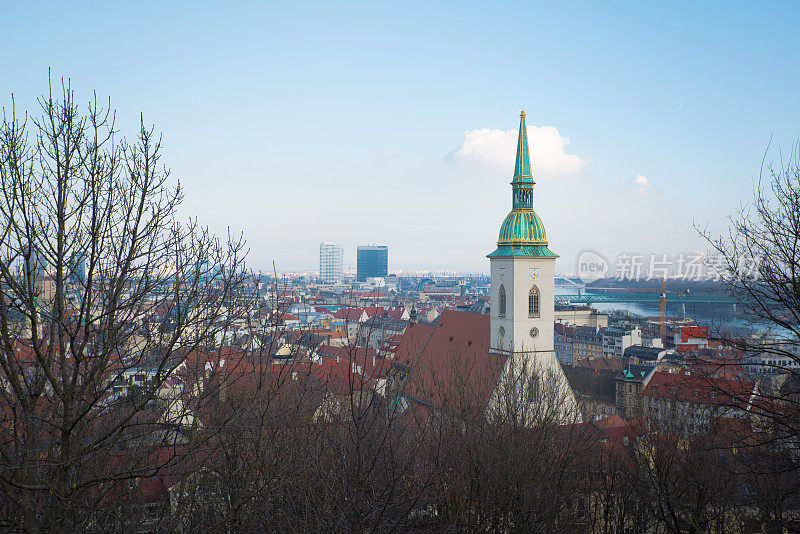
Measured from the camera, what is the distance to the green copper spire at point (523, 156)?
32281 mm

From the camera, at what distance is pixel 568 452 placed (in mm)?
19234

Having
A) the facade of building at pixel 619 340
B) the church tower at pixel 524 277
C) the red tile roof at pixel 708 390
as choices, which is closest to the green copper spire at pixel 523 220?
the church tower at pixel 524 277

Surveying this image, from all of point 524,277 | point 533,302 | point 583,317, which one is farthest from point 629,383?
point 583,317

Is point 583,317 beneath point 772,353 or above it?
beneath

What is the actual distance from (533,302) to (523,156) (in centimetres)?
715

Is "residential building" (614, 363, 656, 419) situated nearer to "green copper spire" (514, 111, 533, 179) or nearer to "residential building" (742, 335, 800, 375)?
"green copper spire" (514, 111, 533, 179)

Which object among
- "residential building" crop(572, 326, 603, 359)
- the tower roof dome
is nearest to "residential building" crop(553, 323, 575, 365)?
"residential building" crop(572, 326, 603, 359)

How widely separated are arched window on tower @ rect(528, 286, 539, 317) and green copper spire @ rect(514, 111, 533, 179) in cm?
554

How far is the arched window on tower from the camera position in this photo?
106 ft

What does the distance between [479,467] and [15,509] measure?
978cm

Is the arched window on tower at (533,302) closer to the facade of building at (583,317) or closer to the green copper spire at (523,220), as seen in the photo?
the green copper spire at (523,220)

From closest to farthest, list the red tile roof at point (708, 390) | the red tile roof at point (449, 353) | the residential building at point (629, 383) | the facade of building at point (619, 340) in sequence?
1. the red tile roof at point (708, 390)
2. the red tile roof at point (449, 353)
3. the residential building at point (629, 383)
4. the facade of building at point (619, 340)

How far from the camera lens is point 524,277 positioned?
106 feet

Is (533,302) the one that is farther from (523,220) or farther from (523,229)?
(523,220)
